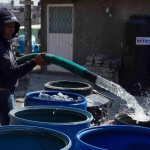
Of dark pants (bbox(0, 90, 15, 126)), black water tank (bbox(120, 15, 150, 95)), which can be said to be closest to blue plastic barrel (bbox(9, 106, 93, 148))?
dark pants (bbox(0, 90, 15, 126))

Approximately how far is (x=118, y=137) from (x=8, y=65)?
137 cm

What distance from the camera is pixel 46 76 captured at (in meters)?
10.9

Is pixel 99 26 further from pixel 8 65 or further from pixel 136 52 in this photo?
pixel 8 65

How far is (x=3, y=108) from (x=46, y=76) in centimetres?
759

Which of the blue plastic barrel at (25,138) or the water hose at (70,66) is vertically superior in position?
the water hose at (70,66)

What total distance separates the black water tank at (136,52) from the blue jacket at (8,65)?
5.26 meters

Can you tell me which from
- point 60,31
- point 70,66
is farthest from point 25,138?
point 60,31

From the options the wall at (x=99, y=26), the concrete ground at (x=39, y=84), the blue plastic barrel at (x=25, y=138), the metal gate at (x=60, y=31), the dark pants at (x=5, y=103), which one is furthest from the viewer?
the metal gate at (x=60, y=31)

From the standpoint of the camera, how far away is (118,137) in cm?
216

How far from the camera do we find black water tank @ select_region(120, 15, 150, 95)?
8250mm

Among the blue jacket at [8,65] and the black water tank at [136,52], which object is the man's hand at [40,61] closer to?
the blue jacket at [8,65]

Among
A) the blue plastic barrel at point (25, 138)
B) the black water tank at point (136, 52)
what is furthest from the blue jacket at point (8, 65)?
the black water tank at point (136, 52)

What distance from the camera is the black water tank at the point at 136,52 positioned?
825cm

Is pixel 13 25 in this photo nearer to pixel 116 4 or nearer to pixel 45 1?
pixel 116 4
